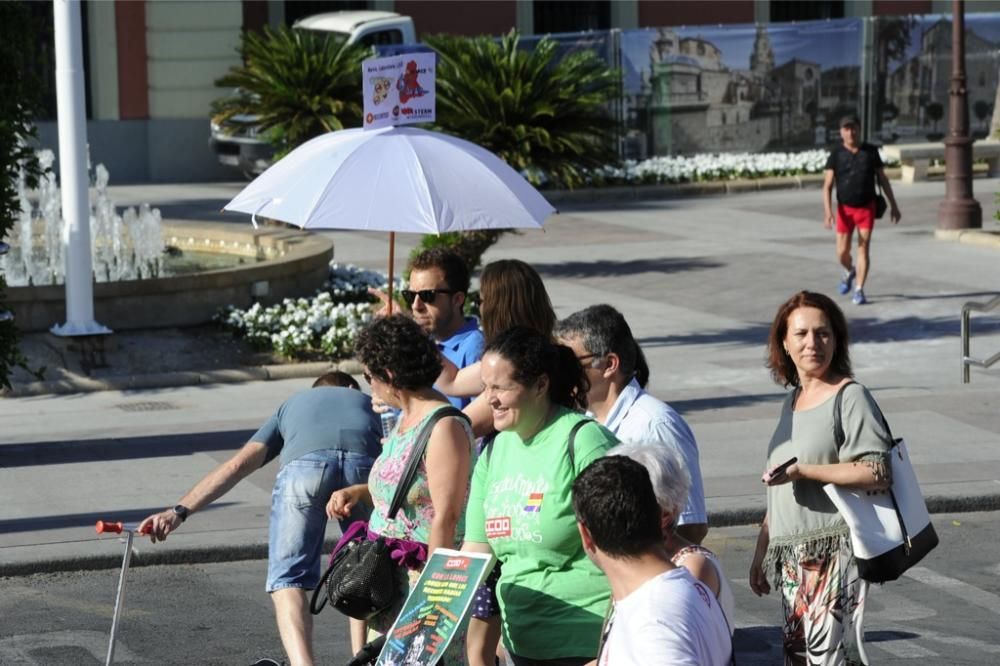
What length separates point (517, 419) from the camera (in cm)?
503

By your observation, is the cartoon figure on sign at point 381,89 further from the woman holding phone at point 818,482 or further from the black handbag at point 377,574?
the black handbag at point 377,574

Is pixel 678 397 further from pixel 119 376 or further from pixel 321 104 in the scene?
pixel 321 104

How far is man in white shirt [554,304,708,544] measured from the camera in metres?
5.30

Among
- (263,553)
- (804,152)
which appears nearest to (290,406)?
(263,553)

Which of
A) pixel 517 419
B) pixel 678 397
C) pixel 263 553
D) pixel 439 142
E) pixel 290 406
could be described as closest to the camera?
pixel 517 419

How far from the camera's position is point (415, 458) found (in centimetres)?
541

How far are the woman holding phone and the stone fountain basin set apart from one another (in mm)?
9363

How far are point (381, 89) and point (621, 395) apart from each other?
353 centimetres

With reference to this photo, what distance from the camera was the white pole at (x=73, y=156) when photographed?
43.8ft

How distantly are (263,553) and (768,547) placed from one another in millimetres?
3978

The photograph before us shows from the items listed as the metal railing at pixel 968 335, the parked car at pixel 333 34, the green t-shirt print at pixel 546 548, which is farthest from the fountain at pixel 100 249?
the green t-shirt print at pixel 546 548

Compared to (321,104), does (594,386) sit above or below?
below

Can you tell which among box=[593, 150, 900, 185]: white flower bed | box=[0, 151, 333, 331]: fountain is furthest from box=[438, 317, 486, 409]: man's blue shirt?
box=[593, 150, 900, 185]: white flower bed

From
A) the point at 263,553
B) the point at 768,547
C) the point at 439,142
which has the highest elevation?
the point at 439,142
